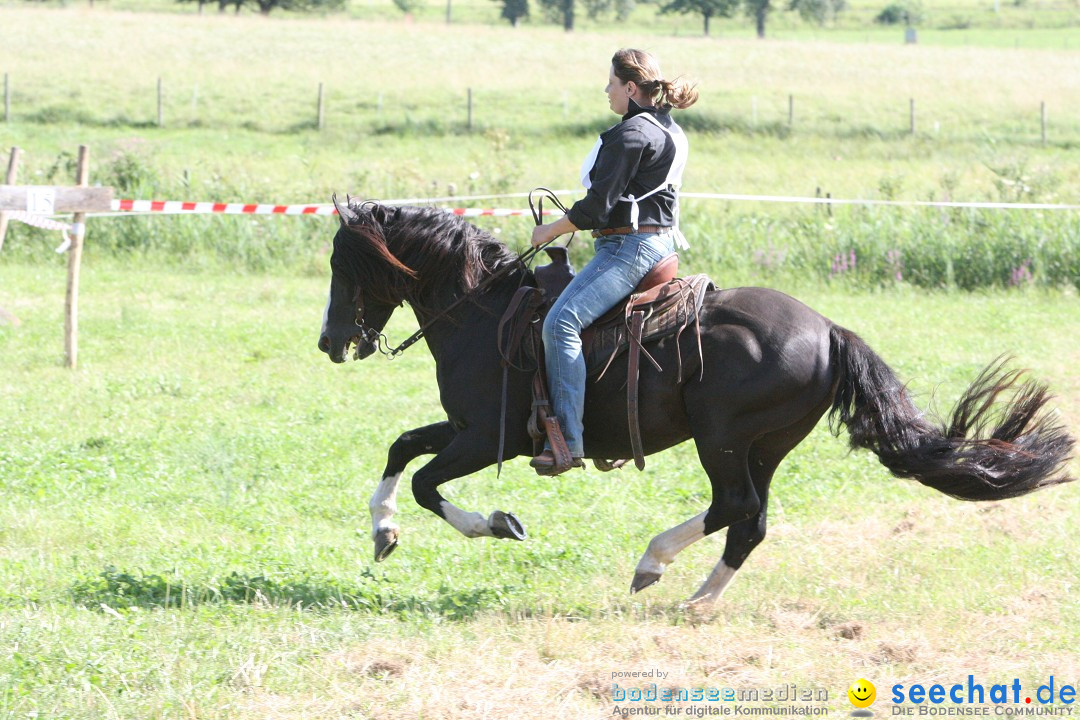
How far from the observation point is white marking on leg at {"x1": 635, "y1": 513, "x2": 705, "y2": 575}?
6.22 m

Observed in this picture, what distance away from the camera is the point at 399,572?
678 cm

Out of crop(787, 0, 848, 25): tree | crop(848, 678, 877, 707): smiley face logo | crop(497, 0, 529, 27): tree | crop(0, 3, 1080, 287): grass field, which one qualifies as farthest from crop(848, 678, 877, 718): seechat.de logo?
crop(787, 0, 848, 25): tree

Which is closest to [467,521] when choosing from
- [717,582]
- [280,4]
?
[717,582]

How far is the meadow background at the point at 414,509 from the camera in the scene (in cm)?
519

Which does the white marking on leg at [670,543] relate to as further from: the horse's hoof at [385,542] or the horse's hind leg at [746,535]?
the horse's hoof at [385,542]

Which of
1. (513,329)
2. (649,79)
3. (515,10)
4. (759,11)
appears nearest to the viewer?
(649,79)

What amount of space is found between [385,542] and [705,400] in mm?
1865

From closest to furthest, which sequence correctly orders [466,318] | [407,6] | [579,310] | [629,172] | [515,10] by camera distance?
[629,172], [579,310], [466,318], [515,10], [407,6]

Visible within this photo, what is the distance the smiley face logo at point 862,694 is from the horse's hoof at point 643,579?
4.91 ft

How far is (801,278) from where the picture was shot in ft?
56.3

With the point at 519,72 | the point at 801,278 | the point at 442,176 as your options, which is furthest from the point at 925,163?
the point at 519,72

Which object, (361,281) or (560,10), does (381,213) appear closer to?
(361,281)

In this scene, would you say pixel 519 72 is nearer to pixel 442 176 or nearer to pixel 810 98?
pixel 810 98

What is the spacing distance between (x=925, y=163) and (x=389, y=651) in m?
28.8
